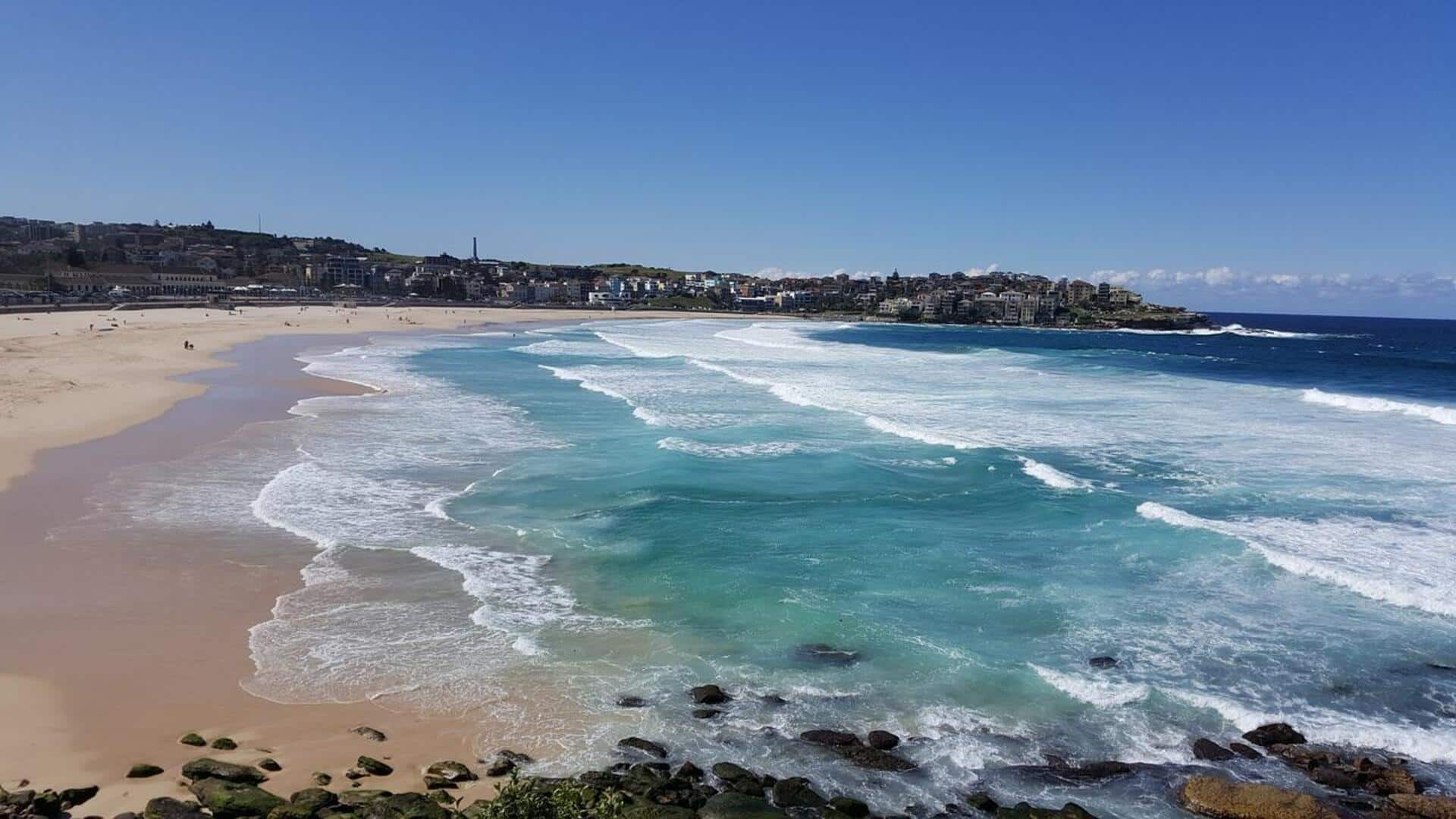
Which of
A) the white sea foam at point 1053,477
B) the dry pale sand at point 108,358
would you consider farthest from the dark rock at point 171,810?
the white sea foam at point 1053,477

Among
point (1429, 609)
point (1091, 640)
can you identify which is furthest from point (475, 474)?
point (1429, 609)

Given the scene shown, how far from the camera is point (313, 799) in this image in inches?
281

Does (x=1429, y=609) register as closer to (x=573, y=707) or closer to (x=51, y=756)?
(x=573, y=707)

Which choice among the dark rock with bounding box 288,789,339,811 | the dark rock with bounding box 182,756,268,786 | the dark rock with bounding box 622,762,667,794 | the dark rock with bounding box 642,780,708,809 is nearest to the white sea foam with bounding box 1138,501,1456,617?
the dark rock with bounding box 642,780,708,809

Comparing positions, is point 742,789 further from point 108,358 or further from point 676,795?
point 108,358

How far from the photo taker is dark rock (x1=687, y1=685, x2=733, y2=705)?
31.1 ft

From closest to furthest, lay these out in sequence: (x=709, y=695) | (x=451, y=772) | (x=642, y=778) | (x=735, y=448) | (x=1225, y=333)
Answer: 1. (x=642, y=778)
2. (x=451, y=772)
3. (x=709, y=695)
4. (x=735, y=448)
5. (x=1225, y=333)

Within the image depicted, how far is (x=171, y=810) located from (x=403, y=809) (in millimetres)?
1739

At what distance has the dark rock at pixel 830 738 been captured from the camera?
28.4 feet

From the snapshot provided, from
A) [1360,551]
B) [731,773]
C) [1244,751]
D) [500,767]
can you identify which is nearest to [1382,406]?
[1360,551]

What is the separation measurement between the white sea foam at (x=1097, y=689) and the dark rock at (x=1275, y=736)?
1.09m

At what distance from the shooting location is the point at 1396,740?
9016mm

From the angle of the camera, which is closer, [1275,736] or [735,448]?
[1275,736]

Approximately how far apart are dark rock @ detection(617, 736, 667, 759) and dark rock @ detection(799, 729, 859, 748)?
4.52ft
